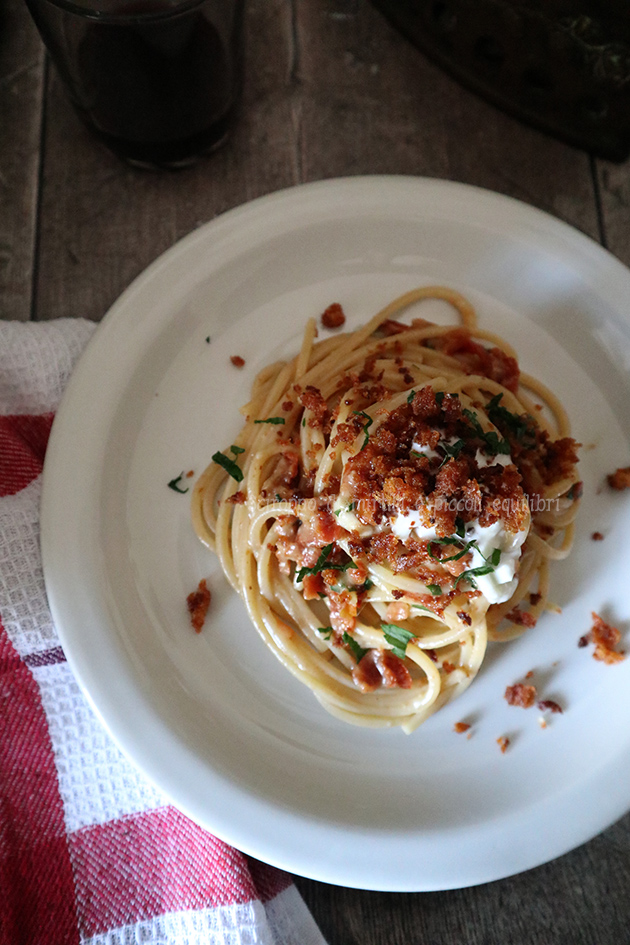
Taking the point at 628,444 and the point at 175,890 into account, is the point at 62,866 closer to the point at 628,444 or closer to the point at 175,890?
the point at 175,890

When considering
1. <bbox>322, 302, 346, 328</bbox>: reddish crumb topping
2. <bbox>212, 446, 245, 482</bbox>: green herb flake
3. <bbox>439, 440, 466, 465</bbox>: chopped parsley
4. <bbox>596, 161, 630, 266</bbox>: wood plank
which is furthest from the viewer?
<bbox>596, 161, 630, 266</bbox>: wood plank

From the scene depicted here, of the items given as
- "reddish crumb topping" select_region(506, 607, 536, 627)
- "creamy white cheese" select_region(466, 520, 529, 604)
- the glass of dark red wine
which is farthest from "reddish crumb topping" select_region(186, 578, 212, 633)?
the glass of dark red wine

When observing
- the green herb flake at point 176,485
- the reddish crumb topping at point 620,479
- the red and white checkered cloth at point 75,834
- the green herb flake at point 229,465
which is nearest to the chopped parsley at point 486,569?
the reddish crumb topping at point 620,479

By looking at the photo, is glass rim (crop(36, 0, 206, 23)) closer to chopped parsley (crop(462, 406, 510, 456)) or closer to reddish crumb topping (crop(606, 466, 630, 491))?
chopped parsley (crop(462, 406, 510, 456))

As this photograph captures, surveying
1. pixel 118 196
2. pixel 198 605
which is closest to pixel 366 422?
pixel 198 605

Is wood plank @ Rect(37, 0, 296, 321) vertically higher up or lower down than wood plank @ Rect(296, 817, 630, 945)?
higher up

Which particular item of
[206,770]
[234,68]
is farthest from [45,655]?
[234,68]

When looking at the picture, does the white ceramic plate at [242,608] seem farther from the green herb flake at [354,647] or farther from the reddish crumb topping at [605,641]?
the green herb flake at [354,647]
